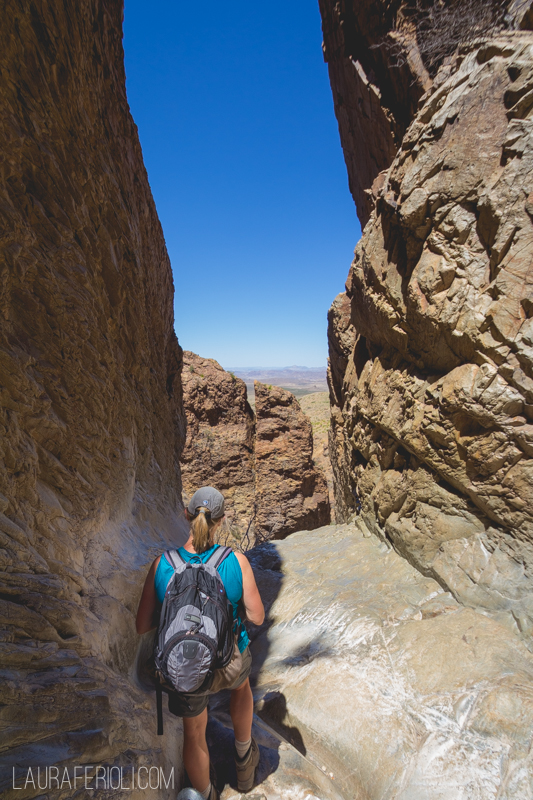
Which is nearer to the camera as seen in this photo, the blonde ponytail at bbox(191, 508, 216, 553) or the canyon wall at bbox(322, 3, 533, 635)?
the blonde ponytail at bbox(191, 508, 216, 553)

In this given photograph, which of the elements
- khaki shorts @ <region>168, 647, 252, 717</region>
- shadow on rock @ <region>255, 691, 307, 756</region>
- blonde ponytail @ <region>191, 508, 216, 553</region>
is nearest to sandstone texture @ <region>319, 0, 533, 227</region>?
blonde ponytail @ <region>191, 508, 216, 553</region>

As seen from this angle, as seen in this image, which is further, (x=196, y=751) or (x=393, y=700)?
(x=393, y=700)

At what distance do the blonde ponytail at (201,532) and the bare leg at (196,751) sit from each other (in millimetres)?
824

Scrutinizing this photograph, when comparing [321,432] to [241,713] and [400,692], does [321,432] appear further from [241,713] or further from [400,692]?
[241,713]

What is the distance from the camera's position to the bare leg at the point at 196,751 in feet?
6.74

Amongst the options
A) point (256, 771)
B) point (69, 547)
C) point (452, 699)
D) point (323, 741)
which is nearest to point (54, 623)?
point (69, 547)

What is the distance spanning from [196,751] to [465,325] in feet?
12.3

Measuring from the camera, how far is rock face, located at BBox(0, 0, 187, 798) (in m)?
1.98

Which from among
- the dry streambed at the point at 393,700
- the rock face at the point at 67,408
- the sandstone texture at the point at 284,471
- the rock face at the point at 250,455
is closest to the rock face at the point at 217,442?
the rock face at the point at 250,455

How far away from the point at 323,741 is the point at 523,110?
5400mm

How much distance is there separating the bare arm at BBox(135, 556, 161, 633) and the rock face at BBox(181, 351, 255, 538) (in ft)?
40.5

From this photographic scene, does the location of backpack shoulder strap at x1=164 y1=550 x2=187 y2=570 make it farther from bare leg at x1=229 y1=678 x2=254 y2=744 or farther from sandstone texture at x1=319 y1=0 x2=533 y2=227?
sandstone texture at x1=319 y1=0 x2=533 y2=227

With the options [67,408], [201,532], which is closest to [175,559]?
[201,532]

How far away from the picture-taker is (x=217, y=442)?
14.9 meters
